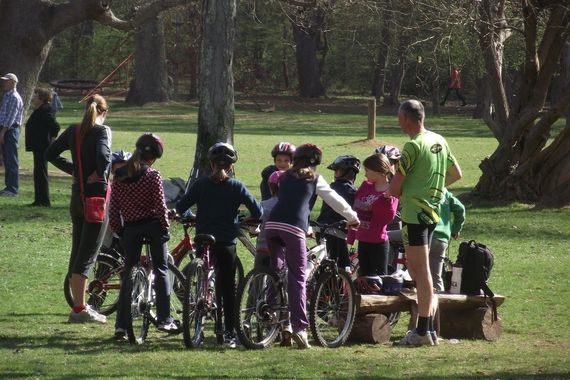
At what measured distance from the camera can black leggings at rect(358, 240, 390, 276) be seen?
11.0 meters

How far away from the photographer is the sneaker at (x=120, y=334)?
32.5 ft

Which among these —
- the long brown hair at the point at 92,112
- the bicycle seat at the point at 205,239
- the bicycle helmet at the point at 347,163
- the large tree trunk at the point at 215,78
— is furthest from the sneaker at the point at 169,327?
the large tree trunk at the point at 215,78

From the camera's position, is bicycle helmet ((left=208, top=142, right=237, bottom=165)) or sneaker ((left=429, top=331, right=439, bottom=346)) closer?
bicycle helmet ((left=208, top=142, right=237, bottom=165))

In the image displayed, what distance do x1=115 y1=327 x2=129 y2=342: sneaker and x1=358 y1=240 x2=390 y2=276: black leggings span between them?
7.30 ft

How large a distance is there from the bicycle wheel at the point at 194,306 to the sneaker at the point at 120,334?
1.71ft

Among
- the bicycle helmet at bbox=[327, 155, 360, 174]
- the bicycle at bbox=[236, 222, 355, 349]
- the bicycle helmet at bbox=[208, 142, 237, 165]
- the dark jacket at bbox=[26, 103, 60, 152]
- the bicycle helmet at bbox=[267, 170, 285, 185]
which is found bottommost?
the bicycle at bbox=[236, 222, 355, 349]

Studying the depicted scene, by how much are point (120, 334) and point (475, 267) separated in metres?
3.11

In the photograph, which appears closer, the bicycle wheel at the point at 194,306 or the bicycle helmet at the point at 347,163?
the bicycle wheel at the point at 194,306

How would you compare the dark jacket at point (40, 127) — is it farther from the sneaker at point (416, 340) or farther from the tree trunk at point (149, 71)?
the tree trunk at point (149, 71)

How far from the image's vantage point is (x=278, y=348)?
9.92m

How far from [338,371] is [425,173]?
1.86 metres

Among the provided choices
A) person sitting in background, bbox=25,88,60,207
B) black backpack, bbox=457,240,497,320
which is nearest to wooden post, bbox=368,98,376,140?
person sitting in background, bbox=25,88,60,207

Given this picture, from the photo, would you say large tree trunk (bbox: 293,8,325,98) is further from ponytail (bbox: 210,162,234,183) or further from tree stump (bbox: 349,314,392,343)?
ponytail (bbox: 210,162,234,183)

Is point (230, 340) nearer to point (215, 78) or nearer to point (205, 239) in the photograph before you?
point (205, 239)
